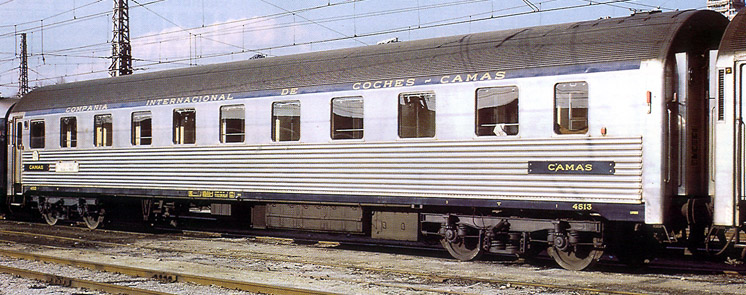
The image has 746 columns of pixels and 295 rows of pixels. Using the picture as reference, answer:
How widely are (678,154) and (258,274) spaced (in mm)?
6067

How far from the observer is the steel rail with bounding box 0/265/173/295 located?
1017 cm

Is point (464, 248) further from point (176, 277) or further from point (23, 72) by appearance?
point (23, 72)

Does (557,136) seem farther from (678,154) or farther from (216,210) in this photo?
(216,210)

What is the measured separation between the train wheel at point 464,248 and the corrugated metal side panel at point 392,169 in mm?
882

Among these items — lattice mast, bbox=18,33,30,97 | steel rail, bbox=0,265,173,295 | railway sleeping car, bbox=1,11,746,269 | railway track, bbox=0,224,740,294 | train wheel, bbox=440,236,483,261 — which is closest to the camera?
steel rail, bbox=0,265,173,295

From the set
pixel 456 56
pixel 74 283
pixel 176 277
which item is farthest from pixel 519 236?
pixel 74 283

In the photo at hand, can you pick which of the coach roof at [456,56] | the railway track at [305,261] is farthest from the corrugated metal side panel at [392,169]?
the railway track at [305,261]

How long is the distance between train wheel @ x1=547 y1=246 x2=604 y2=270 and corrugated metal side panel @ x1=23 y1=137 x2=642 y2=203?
3.13 ft

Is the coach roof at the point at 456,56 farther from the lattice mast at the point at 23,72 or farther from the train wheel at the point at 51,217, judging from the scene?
the lattice mast at the point at 23,72

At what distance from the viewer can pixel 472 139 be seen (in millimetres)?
12570

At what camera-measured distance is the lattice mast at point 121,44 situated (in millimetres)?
29141

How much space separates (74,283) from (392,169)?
17.2 feet

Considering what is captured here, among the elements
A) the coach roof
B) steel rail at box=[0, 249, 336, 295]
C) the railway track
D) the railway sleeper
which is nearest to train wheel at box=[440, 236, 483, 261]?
the railway sleeper

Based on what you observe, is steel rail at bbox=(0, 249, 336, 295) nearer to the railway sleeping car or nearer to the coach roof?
the railway sleeping car
